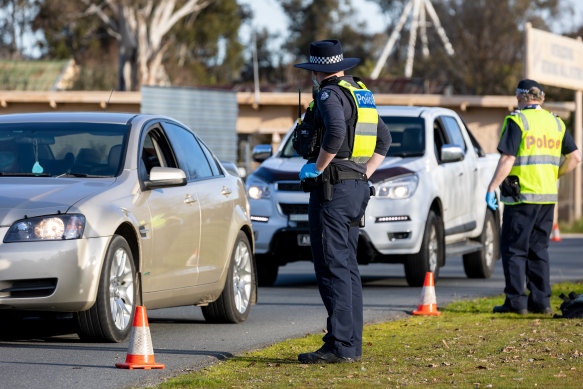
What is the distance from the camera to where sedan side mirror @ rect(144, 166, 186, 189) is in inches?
321

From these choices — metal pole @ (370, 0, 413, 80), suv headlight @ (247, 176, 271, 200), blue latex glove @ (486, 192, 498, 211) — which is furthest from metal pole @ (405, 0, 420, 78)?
blue latex glove @ (486, 192, 498, 211)

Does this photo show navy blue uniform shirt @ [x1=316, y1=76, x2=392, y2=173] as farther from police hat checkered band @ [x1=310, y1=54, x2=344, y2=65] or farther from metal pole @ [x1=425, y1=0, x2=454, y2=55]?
metal pole @ [x1=425, y1=0, x2=454, y2=55]

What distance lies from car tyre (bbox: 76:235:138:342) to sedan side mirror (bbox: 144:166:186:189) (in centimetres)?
54

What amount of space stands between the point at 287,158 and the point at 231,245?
4.27 metres

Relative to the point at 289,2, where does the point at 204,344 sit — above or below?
below

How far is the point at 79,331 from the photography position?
7.82 m

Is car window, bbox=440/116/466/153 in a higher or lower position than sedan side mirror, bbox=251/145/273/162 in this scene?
higher

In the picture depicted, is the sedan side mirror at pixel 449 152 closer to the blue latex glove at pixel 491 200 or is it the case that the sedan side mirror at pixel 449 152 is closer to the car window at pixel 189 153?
the blue latex glove at pixel 491 200

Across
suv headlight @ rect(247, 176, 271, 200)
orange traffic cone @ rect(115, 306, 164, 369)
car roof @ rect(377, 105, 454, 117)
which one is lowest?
orange traffic cone @ rect(115, 306, 164, 369)

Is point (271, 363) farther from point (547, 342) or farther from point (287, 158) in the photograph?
point (287, 158)

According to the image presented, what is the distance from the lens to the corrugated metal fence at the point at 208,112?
38.6m

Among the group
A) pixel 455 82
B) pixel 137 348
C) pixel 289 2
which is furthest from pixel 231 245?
pixel 289 2

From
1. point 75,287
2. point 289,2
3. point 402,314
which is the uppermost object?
point 289,2

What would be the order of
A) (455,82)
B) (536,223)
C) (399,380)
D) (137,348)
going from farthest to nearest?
1. (455,82)
2. (536,223)
3. (137,348)
4. (399,380)
